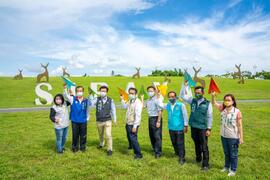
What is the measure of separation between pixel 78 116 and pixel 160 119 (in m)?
2.63

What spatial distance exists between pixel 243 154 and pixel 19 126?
10.4 meters

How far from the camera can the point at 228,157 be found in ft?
20.7

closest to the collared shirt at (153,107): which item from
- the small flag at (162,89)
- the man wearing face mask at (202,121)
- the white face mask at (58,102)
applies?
the small flag at (162,89)

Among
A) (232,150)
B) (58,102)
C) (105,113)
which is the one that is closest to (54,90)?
(58,102)

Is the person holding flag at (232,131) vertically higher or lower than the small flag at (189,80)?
lower

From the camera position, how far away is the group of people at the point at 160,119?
6.12 meters

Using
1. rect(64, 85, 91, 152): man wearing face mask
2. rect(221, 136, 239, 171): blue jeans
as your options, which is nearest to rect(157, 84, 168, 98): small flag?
rect(221, 136, 239, 171): blue jeans

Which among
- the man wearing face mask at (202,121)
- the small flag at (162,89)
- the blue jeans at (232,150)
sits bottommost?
the blue jeans at (232,150)

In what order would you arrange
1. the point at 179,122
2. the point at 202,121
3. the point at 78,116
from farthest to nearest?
the point at 78,116 → the point at 179,122 → the point at 202,121

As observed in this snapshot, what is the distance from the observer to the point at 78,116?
796 cm

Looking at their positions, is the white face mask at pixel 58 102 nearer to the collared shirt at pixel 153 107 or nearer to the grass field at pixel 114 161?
the grass field at pixel 114 161

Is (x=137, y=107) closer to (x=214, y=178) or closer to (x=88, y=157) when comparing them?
(x=88, y=157)

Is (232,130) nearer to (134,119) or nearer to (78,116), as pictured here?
(134,119)

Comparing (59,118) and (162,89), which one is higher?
(162,89)
